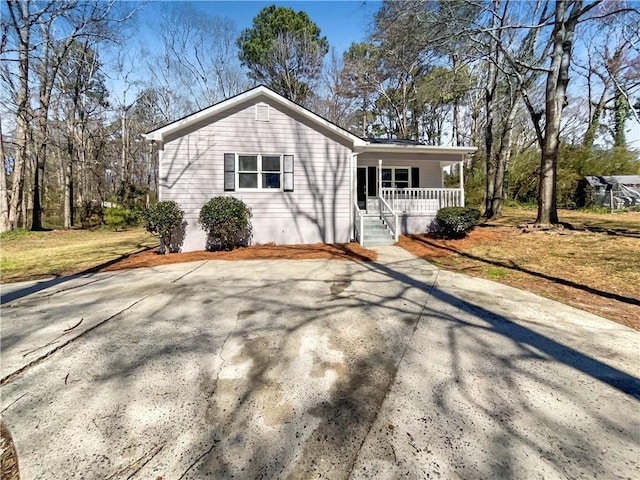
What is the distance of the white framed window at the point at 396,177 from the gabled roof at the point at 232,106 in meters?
3.82

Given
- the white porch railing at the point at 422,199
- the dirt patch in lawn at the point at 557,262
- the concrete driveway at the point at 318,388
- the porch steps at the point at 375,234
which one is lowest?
the concrete driveway at the point at 318,388

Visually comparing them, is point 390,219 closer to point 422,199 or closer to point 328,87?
point 422,199

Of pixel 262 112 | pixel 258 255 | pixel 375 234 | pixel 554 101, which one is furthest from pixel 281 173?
pixel 554 101

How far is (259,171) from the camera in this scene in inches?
391

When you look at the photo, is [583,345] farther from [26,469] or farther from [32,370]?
[32,370]

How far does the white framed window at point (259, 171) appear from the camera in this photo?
9.88 metres

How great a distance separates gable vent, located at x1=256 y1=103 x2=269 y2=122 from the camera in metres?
9.82

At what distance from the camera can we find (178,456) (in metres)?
1.94

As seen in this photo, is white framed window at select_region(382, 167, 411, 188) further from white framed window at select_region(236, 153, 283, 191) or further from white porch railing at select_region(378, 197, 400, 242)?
white framed window at select_region(236, 153, 283, 191)

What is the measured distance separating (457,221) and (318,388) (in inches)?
349

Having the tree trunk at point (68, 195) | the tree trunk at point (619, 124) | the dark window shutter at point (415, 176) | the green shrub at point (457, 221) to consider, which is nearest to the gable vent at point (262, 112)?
the green shrub at point (457, 221)

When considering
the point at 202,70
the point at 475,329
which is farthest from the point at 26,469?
the point at 202,70

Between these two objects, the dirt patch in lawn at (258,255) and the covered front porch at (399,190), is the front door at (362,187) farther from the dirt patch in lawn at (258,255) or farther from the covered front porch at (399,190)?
the dirt patch in lawn at (258,255)

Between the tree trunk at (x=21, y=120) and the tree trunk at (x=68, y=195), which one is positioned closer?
the tree trunk at (x=21, y=120)
